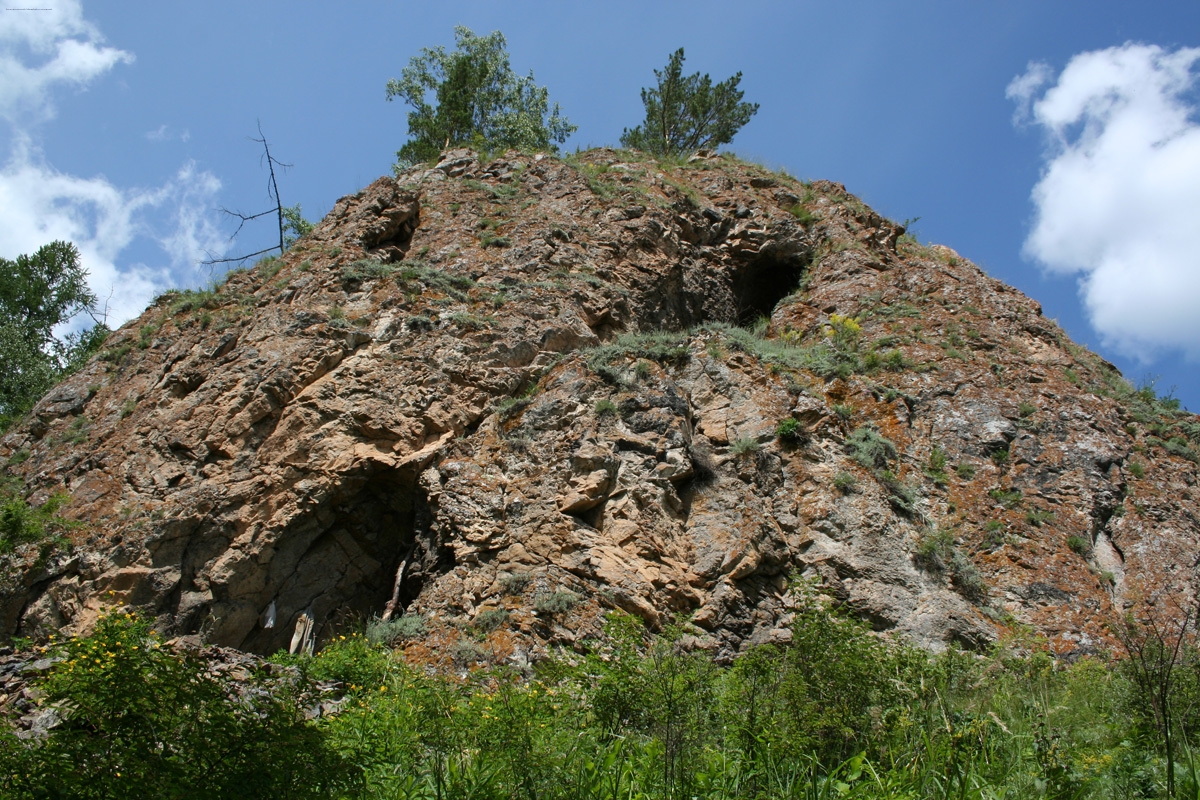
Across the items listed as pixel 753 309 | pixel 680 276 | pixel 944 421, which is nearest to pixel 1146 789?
pixel 944 421

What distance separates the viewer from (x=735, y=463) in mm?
11133

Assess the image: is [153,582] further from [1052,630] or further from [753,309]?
[753,309]

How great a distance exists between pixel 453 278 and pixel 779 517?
6.98 m

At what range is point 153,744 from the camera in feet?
12.3

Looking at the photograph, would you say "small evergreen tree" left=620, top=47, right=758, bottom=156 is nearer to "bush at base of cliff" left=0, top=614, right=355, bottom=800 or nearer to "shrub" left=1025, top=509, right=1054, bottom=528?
"shrub" left=1025, top=509, right=1054, bottom=528

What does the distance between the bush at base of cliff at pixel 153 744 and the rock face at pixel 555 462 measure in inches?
179

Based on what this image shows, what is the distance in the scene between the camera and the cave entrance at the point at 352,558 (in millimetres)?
9953

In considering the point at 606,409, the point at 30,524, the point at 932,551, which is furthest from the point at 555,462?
the point at 30,524

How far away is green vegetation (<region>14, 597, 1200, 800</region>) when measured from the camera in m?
3.84

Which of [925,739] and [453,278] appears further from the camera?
[453,278]

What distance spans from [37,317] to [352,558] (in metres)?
18.7

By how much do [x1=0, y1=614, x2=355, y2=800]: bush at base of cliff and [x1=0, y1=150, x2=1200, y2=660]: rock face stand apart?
455cm

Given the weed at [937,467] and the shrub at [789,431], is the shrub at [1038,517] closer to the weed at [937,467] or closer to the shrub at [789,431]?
the weed at [937,467]

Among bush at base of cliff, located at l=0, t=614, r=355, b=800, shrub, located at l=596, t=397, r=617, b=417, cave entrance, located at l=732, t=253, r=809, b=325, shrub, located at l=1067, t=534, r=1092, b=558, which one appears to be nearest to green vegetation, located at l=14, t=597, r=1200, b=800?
bush at base of cliff, located at l=0, t=614, r=355, b=800
